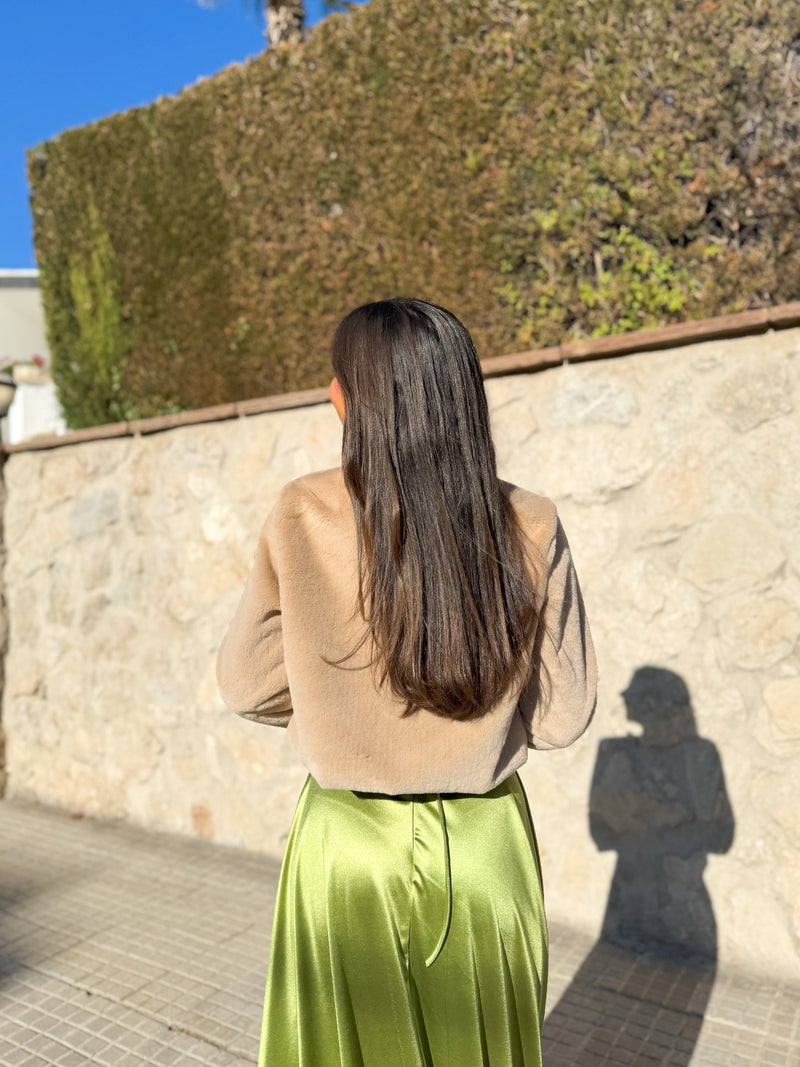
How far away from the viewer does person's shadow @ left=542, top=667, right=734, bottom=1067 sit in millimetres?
2471

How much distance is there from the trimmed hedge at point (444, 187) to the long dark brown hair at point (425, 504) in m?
2.35

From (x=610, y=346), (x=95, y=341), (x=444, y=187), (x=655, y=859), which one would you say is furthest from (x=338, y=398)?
(x=95, y=341)

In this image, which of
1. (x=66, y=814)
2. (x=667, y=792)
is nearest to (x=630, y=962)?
(x=667, y=792)

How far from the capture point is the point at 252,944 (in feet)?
9.53

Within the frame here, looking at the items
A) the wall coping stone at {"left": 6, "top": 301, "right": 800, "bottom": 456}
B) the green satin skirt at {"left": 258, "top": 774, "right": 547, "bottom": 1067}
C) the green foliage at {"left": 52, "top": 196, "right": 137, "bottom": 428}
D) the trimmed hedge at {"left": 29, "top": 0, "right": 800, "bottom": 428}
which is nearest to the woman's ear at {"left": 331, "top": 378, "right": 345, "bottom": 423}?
the green satin skirt at {"left": 258, "top": 774, "right": 547, "bottom": 1067}

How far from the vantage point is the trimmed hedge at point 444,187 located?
322 cm

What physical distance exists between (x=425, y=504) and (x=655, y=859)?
194 centimetres

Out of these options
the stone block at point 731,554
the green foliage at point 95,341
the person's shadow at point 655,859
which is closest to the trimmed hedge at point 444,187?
the green foliage at point 95,341

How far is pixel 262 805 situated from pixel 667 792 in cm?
167

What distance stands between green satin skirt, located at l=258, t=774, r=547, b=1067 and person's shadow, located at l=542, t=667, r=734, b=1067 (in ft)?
3.85

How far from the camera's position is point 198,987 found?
2.64m

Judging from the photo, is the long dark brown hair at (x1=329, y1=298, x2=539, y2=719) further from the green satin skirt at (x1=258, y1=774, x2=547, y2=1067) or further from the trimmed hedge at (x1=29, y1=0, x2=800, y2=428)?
the trimmed hedge at (x1=29, y1=0, x2=800, y2=428)

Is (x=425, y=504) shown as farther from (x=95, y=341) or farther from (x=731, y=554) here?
(x=95, y=341)

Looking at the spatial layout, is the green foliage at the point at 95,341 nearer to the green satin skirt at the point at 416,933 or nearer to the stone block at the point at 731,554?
the stone block at the point at 731,554
